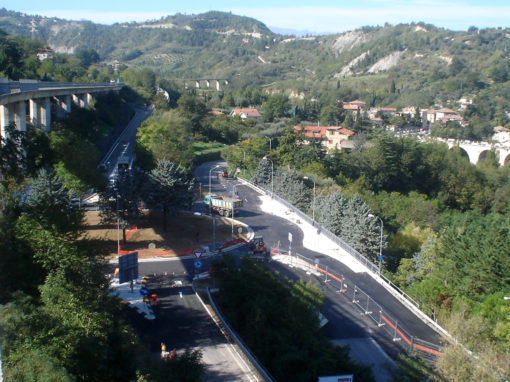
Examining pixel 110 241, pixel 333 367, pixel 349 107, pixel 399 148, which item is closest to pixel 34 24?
pixel 349 107

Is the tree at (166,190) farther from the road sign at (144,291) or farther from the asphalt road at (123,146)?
the asphalt road at (123,146)

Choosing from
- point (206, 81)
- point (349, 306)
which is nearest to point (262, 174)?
point (349, 306)

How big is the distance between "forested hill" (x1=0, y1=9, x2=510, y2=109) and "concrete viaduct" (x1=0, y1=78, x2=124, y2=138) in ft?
190

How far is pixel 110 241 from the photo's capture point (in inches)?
702

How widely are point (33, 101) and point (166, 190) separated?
13.7 meters

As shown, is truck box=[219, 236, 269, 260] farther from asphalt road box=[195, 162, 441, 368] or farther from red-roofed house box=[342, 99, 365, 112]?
red-roofed house box=[342, 99, 365, 112]

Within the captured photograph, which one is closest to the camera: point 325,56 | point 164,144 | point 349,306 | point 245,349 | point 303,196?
point 245,349

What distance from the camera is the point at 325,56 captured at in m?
139

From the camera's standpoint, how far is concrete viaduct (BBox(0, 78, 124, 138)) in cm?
2116

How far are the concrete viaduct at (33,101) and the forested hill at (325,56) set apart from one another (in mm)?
57780

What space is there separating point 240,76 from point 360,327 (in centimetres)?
10851

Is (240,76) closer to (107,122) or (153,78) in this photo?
(153,78)

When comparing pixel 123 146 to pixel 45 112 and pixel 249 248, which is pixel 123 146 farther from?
pixel 249 248

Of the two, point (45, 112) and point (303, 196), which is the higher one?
point (45, 112)
